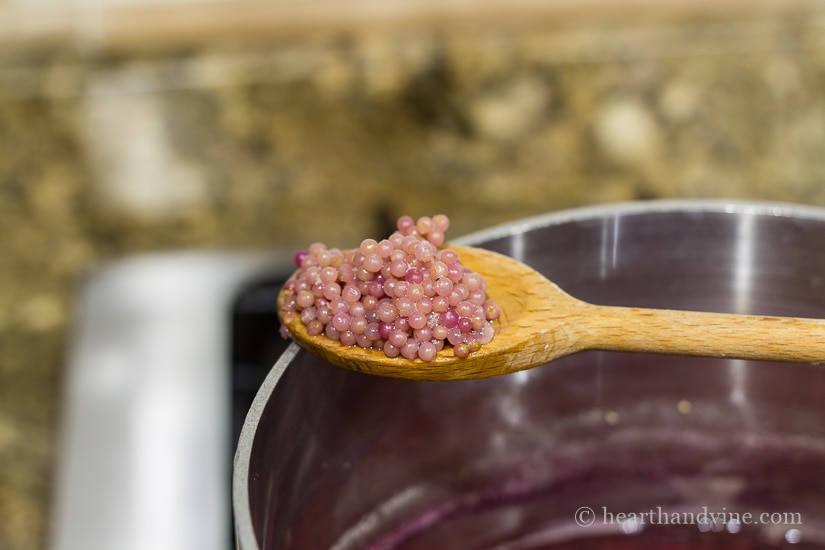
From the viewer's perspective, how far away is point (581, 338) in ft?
1.42

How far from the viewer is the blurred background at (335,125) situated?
35.9 inches

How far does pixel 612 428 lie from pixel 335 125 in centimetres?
52

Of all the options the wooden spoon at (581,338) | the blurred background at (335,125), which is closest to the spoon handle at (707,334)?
the wooden spoon at (581,338)

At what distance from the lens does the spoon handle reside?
41cm

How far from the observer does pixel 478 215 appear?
1021 mm

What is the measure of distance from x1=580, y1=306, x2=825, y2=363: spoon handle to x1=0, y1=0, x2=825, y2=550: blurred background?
0.55m

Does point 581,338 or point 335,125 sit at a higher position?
point 335,125

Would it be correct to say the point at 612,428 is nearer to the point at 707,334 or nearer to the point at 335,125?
the point at 707,334

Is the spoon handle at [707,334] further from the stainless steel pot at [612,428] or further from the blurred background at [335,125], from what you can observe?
the blurred background at [335,125]

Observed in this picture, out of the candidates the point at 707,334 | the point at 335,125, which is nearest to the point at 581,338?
the point at 707,334

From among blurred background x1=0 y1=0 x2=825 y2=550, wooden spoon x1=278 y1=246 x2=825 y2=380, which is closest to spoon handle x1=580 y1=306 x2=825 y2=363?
wooden spoon x1=278 y1=246 x2=825 y2=380

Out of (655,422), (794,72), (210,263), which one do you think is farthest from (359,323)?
(794,72)

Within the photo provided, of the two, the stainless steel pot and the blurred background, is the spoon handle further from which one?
the blurred background

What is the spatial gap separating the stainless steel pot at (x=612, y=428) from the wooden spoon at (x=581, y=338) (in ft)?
0.12
